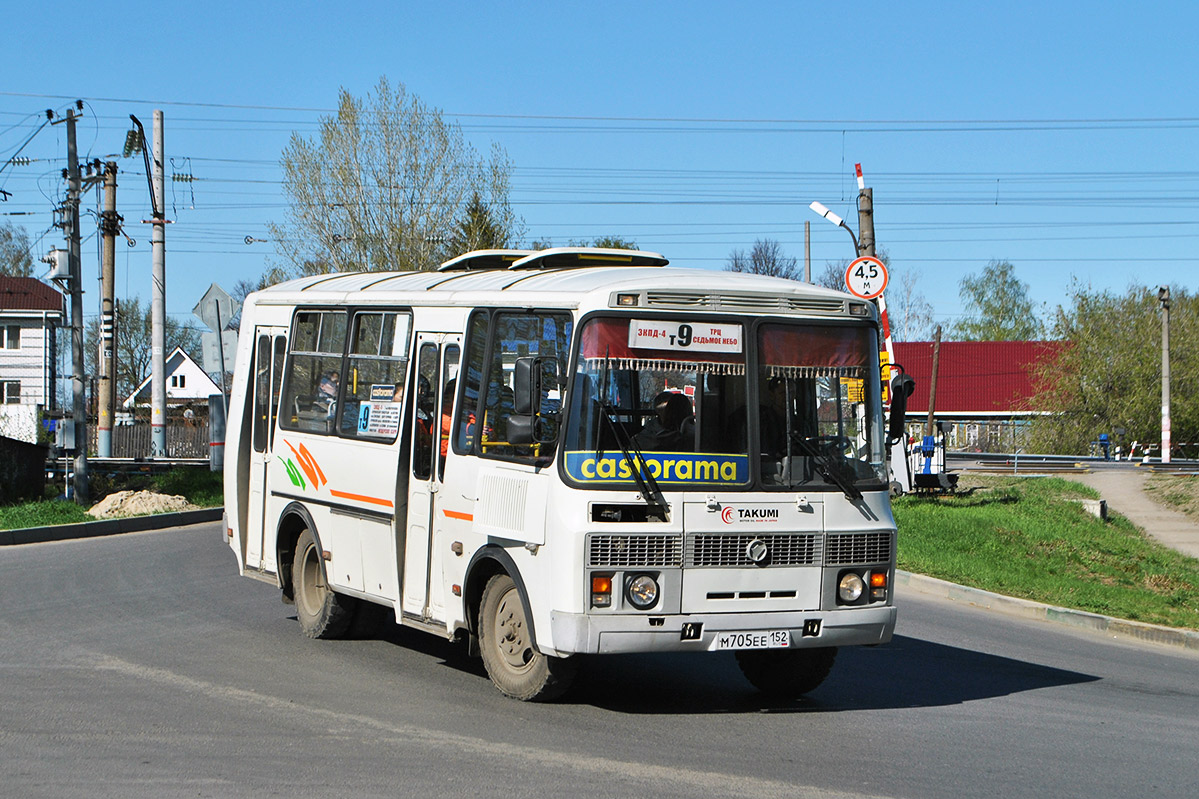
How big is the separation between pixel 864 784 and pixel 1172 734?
257 centimetres

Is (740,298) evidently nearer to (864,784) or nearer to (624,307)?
(624,307)

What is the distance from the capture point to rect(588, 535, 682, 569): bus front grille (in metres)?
7.31

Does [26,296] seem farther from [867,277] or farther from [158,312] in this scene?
[867,277]

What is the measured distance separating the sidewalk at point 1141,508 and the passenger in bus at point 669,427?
1708 centimetres

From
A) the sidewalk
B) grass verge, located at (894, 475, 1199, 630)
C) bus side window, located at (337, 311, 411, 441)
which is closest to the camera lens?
bus side window, located at (337, 311, 411, 441)

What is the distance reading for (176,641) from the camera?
10.2 m

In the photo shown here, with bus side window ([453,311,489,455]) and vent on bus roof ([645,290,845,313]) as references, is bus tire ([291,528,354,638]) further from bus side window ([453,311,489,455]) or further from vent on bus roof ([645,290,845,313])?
vent on bus roof ([645,290,845,313])

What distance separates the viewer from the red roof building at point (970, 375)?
77000mm

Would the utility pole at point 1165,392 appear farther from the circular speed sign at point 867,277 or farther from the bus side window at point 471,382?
the bus side window at point 471,382

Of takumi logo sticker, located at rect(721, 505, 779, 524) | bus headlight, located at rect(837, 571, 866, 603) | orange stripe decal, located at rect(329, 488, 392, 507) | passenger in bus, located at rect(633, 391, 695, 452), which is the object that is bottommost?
bus headlight, located at rect(837, 571, 866, 603)

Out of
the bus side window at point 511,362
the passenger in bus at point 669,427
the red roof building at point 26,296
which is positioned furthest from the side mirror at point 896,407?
the red roof building at point 26,296

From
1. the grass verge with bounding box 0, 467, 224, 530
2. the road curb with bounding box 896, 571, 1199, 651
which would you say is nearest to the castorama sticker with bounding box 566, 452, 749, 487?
the road curb with bounding box 896, 571, 1199, 651

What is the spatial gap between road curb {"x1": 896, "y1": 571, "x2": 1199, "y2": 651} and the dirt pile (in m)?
12.5

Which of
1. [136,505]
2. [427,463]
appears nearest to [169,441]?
[136,505]
